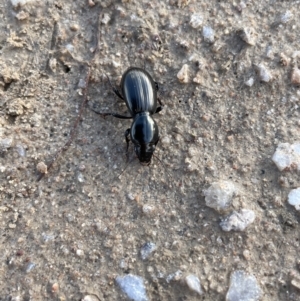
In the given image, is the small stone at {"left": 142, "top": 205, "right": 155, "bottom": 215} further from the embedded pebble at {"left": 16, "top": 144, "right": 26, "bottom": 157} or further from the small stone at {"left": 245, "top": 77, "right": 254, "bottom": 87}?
the small stone at {"left": 245, "top": 77, "right": 254, "bottom": 87}

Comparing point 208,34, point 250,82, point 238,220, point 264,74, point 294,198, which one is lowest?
point 238,220

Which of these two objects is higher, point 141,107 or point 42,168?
point 141,107

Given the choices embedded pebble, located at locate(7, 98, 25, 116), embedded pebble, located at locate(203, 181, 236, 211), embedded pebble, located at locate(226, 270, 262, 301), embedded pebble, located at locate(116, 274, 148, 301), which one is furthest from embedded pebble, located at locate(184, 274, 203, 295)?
embedded pebble, located at locate(7, 98, 25, 116)

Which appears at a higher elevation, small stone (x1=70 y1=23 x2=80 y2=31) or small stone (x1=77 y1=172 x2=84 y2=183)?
small stone (x1=70 y1=23 x2=80 y2=31)

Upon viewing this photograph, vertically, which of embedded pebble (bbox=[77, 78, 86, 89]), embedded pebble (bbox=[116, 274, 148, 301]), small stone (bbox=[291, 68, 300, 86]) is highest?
small stone (bbox=[291, 68, 300, 86])

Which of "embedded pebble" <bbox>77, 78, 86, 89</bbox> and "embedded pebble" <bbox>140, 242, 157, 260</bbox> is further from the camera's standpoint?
"embedded pebble" <bbox>77, 78, 86, 89</bbox>

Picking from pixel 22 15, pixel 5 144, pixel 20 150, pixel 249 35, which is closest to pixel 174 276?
pixel 20 150

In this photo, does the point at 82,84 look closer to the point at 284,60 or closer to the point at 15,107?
the point at 15,107

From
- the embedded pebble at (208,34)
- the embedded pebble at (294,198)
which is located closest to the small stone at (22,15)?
the embedded pebble at (208,34)
